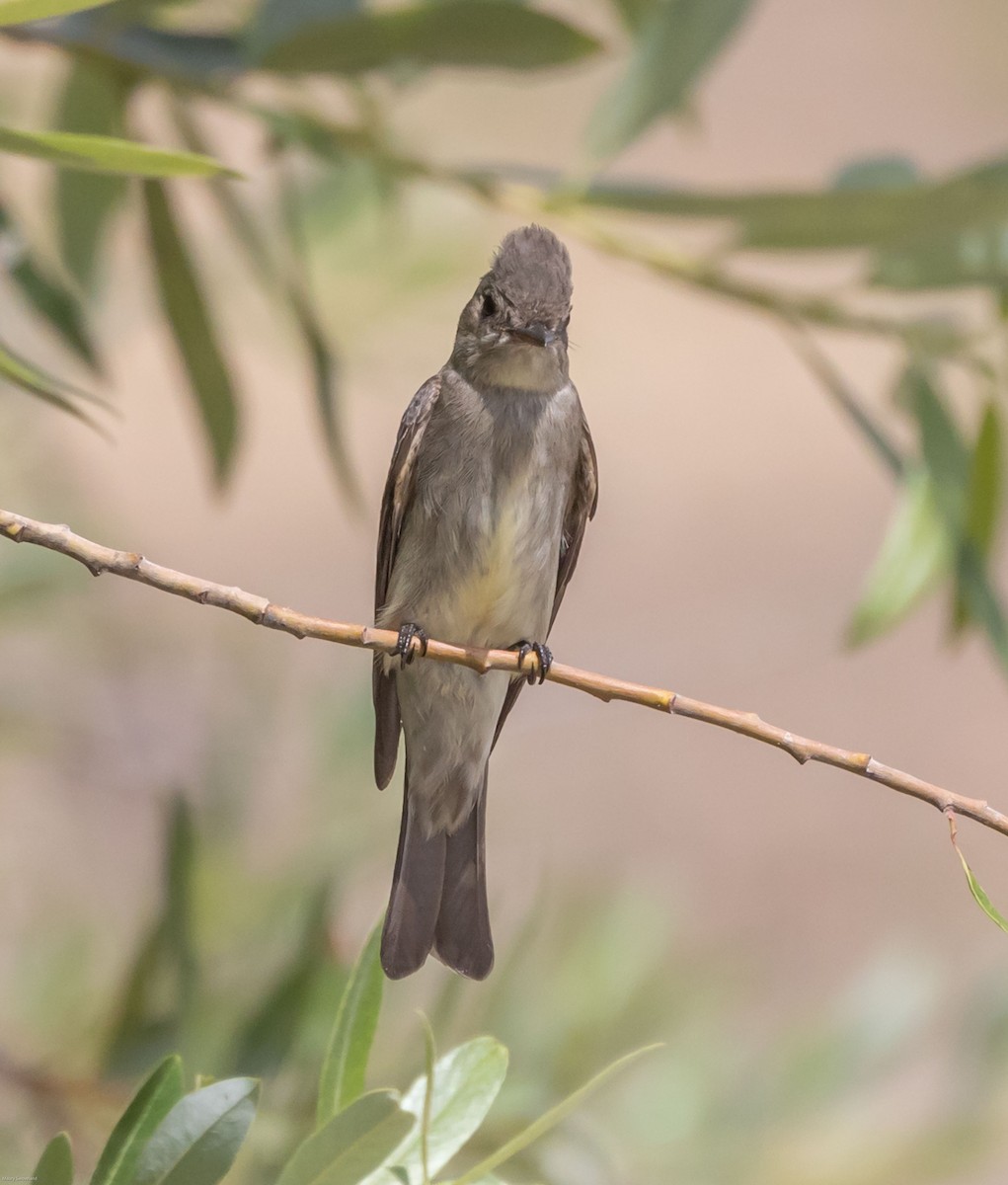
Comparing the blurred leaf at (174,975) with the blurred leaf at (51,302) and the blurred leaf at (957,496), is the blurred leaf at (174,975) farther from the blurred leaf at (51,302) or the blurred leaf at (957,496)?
the blurred leaf at (957,496)

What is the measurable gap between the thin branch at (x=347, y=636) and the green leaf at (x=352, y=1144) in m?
0.45

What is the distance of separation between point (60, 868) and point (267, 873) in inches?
64.5

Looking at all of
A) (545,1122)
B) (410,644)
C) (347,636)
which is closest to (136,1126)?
(545,1122)

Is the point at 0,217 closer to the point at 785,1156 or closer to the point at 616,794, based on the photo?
the point at 785,1156

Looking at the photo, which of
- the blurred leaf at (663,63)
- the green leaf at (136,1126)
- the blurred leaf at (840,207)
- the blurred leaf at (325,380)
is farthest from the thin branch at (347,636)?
the blurred leaf at (663,63)

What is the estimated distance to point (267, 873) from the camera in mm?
2436

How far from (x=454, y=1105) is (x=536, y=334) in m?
1.25

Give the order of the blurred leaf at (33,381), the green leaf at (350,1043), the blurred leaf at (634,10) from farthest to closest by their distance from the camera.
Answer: the blurred leaf at (634,10)
the blurred leaf at (33,381)
the green leaf at (350,1043)

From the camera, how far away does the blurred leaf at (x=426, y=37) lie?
2125mm

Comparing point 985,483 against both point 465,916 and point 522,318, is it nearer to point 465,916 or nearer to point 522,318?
point 522,318

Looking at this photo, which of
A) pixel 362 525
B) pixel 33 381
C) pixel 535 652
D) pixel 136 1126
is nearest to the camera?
pixel 136 1126

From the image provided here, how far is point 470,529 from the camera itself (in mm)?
2512

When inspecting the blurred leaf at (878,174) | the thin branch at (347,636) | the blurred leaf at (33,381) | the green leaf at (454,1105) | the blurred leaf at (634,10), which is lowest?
the green leaf at (454,1105)

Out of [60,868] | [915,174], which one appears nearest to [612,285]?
[60,868]
